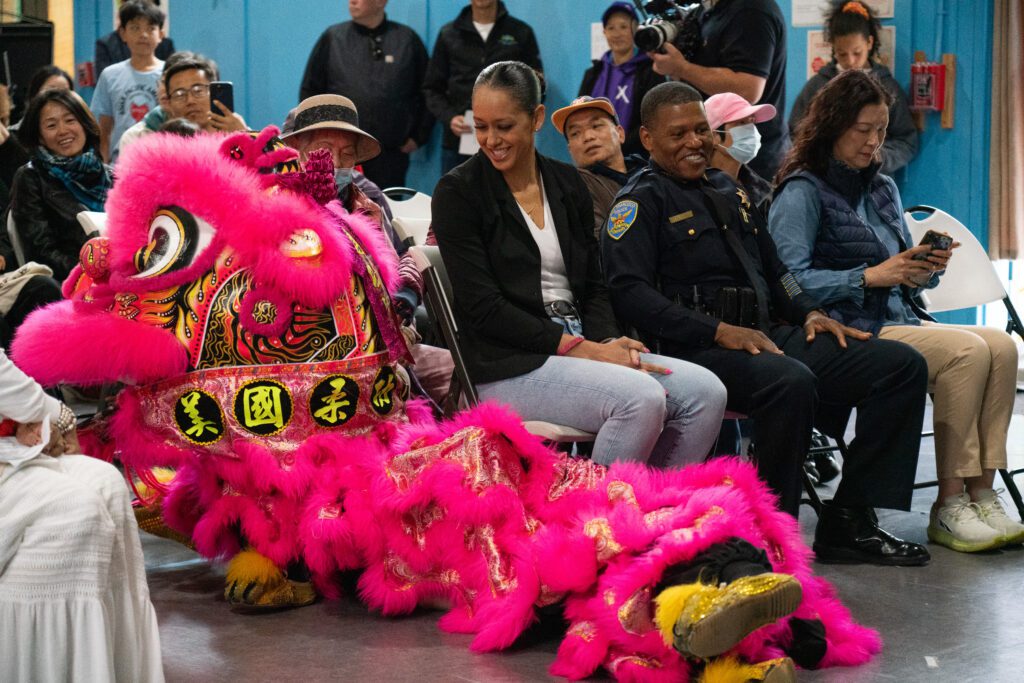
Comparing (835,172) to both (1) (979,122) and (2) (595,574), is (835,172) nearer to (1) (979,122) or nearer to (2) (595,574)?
(2) (595,574)

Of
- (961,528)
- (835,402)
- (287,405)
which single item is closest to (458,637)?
(287,405)

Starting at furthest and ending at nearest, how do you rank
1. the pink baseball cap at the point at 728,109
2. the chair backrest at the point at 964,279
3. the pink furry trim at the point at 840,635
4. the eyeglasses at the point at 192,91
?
1. the eyeglasses at the point at 192,91
2. the pink baseball cap at the point at 728,109
3. the chair backrest at the point at 964,279
4. the pink furry trim at the point at 840,635

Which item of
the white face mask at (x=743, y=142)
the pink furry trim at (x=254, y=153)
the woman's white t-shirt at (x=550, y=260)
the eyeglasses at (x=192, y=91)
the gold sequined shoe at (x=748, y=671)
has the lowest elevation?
the gold sequined shoe at (x=748, y=671)

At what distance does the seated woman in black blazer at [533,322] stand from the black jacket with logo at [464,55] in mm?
4098

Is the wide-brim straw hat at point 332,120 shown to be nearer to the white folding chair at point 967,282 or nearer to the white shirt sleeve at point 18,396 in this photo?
the white folding chair at point 967,282

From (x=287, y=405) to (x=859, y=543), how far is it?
182 cm

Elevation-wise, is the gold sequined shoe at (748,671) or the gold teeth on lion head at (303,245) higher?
the gold teeth on lion head at (303,245)

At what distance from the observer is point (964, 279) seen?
16.9 feet

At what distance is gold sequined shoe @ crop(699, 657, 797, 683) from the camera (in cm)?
278

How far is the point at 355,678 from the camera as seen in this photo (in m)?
3.04

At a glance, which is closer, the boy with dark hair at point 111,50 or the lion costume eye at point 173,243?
the lion costume eye at point 173,243

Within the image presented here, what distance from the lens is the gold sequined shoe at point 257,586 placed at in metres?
3.54

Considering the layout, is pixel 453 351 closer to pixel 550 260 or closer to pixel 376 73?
pixel 550 260

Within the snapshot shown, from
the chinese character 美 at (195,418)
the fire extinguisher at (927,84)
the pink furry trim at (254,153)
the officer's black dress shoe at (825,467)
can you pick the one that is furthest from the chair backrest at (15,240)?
the fire extinguisher at (927,84)
